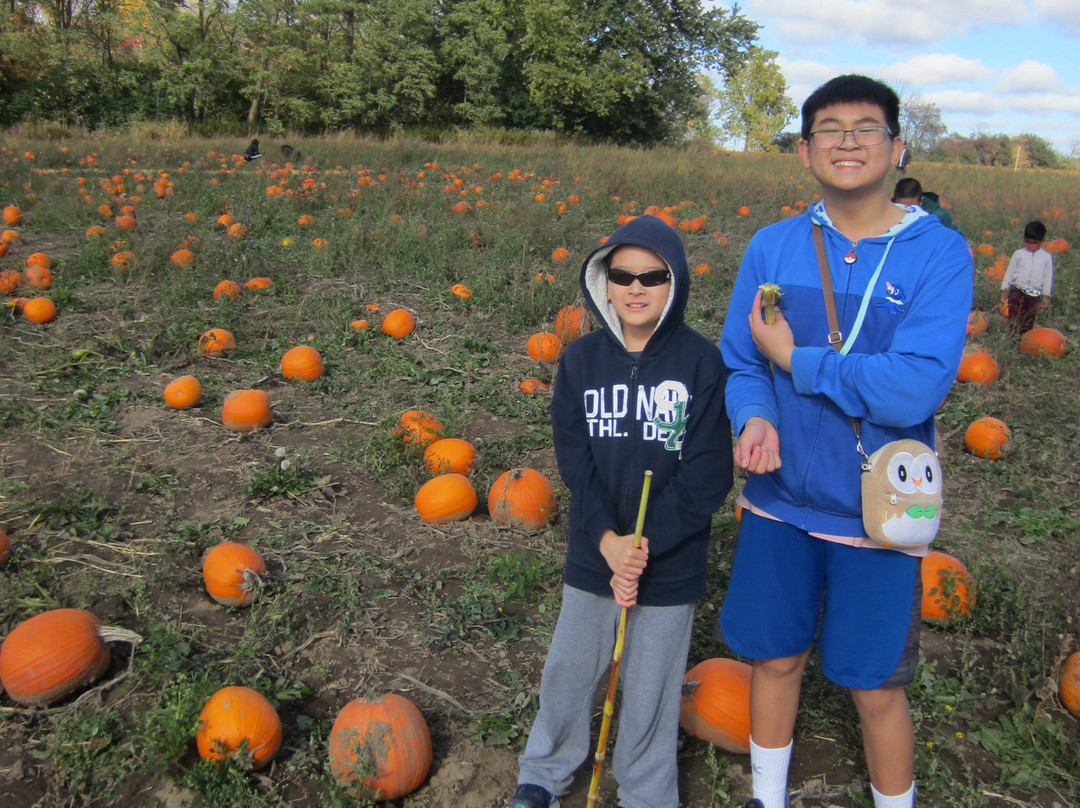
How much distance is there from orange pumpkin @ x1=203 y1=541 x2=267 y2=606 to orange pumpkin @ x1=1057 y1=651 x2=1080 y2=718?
315cm

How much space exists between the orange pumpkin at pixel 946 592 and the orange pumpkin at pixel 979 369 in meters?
3.07

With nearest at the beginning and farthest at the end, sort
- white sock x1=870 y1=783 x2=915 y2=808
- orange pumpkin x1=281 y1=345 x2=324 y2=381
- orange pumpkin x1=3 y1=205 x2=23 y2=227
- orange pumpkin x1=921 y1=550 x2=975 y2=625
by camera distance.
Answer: white sock x1=870 y1=783 x2=915 y2=808, orange pumpkin x1=921 y1=550 x2=975 y2=625, orange pumpkin x1=281 y1=345 x2=324 y2=381, orange pumpkin x1=3 y1=205 x2=23 y2=227

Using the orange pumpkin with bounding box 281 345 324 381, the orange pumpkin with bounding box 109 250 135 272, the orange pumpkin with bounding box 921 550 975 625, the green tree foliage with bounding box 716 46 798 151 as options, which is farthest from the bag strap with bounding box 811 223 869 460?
the green tree foliage with bounding box 716 46 798 151

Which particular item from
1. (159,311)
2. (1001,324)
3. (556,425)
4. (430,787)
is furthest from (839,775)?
(159,311)

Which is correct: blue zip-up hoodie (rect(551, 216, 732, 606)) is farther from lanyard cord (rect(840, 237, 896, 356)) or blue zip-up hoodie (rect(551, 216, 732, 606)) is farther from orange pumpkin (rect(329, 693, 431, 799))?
orange pumpkin (rect(329, 693, 431, 799))

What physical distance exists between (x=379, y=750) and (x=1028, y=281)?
697cm

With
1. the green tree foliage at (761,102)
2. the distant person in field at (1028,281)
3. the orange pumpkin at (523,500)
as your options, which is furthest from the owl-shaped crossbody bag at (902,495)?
the green tree foliage at (761,102)

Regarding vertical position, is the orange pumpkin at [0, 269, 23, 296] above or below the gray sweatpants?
above

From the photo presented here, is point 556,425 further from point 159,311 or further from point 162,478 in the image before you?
point 159,311

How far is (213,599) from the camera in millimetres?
3383

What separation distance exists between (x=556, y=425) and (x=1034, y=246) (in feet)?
21.1

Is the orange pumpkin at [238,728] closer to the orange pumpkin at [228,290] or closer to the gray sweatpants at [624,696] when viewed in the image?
the gray sweatpants at [624,696]

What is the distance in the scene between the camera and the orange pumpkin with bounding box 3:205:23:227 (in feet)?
31.7

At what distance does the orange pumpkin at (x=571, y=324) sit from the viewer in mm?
5834
